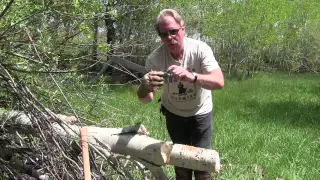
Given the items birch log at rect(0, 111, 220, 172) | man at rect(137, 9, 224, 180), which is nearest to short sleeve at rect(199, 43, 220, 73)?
man at rect(137, 9, 224, 180)

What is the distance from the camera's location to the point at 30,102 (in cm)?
319

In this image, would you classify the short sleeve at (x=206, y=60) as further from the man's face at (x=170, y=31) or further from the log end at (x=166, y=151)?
the log end at (x=166, y=151)

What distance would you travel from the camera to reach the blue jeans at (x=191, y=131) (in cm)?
383

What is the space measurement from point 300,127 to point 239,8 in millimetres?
21933

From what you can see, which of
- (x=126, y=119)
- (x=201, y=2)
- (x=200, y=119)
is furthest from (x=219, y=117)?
(x=201, y=2)

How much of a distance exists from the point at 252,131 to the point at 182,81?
15.2 ft

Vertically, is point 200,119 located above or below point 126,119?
above

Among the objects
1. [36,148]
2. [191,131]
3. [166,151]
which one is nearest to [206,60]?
[191,131]

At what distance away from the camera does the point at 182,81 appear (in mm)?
3602

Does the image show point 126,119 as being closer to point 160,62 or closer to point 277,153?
point 277,153

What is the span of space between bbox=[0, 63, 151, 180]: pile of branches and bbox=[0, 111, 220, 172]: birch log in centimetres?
7

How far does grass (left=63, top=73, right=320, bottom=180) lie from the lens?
14.9 ft

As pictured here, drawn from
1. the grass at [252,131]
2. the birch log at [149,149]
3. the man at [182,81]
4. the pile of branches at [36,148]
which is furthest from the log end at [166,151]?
the grass at [252,131]

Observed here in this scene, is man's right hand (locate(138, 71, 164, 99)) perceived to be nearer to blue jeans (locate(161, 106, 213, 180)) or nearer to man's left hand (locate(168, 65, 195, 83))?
man's left hand (locate(168, 65, 195, 83))
